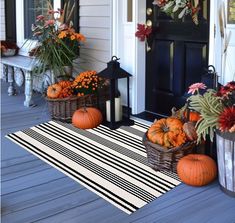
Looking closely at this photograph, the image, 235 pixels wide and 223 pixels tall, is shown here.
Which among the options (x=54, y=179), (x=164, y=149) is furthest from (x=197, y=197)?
(x=54, y=179)

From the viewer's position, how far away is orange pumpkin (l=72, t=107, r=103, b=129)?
3973mm

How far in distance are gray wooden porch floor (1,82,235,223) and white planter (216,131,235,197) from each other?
2.8 inches

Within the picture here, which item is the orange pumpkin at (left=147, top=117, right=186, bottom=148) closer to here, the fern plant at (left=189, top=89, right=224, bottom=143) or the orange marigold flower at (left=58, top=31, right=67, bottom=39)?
the fern plant at (left=189, top=89, right=224, bottom=143)

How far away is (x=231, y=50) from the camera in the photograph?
3.18 metres

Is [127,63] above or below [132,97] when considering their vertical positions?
above

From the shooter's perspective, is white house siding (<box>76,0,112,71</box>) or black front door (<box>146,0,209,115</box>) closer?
black front door (<box>146,0,209,115</box>)

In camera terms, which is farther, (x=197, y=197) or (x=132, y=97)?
(x=132, y=97)

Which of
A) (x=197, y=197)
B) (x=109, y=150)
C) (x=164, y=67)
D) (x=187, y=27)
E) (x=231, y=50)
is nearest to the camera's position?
(x=197, y=197)

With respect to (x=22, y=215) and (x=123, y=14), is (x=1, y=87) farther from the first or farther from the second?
(x=22, y=215)

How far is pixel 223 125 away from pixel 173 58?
5.56 ft

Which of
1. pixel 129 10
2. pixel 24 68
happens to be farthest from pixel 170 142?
pixel 24 68

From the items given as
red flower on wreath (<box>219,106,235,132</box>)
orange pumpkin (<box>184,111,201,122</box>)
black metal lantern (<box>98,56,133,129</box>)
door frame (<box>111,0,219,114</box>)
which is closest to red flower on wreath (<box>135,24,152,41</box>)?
door frame (<box>111,0,219,114</box>)

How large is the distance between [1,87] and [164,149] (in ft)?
14.0

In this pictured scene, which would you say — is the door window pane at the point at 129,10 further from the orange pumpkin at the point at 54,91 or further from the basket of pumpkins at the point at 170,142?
the basket of pumpkins at the point at 170,142
